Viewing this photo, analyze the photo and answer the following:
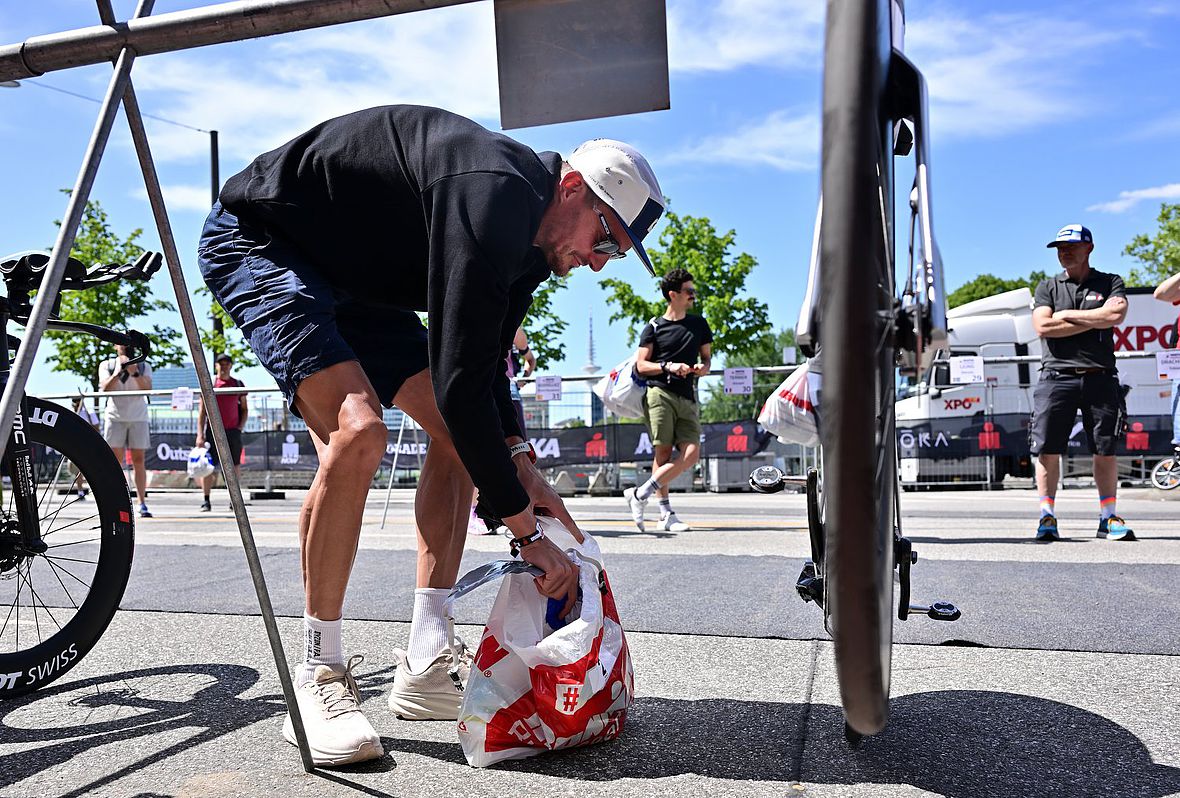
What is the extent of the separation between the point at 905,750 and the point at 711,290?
31.1 m

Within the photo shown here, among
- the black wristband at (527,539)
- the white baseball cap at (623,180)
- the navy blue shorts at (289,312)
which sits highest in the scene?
the white baseball cap at (623,180)

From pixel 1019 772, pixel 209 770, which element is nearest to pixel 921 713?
pixel 1019 772

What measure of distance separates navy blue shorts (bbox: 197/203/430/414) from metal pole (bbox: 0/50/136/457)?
56 cm

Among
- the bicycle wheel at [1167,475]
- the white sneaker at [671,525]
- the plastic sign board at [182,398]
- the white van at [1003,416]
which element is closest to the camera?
the white sneaker at [671,525]

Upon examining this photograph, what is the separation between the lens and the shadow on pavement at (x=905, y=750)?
6.38ft

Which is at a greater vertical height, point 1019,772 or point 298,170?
point 298,170

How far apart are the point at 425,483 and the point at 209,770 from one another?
981mm

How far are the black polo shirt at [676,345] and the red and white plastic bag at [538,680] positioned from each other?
5.68 m

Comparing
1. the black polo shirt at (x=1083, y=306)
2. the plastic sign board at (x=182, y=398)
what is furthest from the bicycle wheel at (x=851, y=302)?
the plastic sign board at (x=182, y=398)

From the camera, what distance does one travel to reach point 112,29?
210cm

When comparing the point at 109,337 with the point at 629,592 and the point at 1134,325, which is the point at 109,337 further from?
the point at 1134,325

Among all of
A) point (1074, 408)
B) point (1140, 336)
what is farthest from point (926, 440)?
point (1074, 408)

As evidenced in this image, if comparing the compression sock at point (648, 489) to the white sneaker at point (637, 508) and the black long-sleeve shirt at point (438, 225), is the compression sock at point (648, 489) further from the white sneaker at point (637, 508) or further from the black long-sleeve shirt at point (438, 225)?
the black long-sleeve shirt at point (438, 225)

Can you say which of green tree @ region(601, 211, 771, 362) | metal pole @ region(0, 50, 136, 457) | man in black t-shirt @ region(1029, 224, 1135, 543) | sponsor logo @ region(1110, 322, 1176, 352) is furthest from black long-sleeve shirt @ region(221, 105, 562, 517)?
green tree @ region(601, 211, 771, 362)
